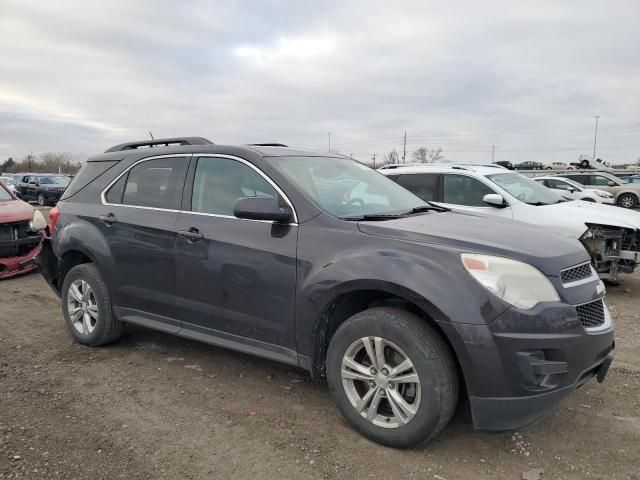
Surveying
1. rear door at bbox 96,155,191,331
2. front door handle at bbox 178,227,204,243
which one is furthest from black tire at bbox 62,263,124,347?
front door handle at bbox 178,227,204,243

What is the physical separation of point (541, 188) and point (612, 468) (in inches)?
230

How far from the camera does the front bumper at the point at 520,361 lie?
261 centimetres

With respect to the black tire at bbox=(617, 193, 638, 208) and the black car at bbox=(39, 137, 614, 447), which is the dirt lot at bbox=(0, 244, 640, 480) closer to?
the black car at bbox=(39, 137, 614, 447)

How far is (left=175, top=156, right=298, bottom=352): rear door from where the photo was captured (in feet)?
11.0

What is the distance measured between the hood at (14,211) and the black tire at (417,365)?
→ 256 inches

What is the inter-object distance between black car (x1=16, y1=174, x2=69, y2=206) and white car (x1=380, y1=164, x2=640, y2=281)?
76.5 feet

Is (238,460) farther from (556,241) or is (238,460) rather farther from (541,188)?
(541,188)

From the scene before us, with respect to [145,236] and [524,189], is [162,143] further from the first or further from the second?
[524,189]

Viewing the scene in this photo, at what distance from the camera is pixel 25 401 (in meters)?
3.58

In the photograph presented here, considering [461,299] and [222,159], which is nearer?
[461,299]

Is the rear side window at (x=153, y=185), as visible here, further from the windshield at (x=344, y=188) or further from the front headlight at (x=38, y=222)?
the front headlight at (x=38, y=222)

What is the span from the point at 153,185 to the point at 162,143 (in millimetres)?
591

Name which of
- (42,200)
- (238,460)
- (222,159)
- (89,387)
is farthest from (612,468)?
(42,200)

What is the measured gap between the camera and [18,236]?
304 inches
